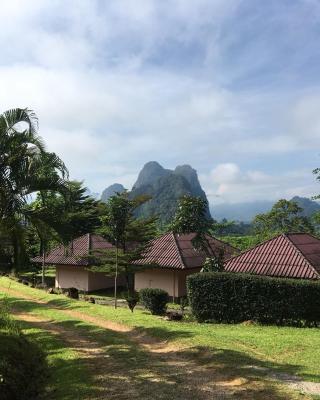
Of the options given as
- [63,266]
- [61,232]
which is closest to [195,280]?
[61,232]

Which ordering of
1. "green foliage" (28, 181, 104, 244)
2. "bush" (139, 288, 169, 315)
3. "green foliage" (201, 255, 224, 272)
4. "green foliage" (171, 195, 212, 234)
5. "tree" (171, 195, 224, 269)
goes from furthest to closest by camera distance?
"green foliage" (171, 195, 212, 234)
"tree" (171, 195, 224, 269)
"green foliage" (201, 255, 224, 272)
"bush" (139, 288, 169, 315)
"green foliage" (28, 181, 104, 244)

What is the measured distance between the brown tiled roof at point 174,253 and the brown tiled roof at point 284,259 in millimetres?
5632

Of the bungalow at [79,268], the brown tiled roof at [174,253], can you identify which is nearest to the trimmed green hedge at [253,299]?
the brown tiled roof at [174,253]

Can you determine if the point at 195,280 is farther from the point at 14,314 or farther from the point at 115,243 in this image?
the point at 14,314

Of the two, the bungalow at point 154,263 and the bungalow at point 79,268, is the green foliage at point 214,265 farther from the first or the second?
the bungalow at point 79,268

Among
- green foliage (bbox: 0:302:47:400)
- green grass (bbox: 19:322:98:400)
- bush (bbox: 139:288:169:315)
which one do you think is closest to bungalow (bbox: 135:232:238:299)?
bush (bbox: 139:288:169:315)

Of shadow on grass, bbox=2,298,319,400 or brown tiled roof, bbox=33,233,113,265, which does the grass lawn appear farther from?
brown tiled roof, bbox=33,233,113,265

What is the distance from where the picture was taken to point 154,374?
32.7 ft

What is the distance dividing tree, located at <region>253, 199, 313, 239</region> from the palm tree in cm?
3185

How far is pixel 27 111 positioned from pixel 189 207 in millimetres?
14838

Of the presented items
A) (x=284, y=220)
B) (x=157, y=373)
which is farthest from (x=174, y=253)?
(x=157, y=373)

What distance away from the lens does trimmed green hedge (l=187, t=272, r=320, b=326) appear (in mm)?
18281

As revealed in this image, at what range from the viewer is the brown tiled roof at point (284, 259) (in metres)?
21.8

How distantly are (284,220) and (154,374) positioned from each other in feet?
A: 114
